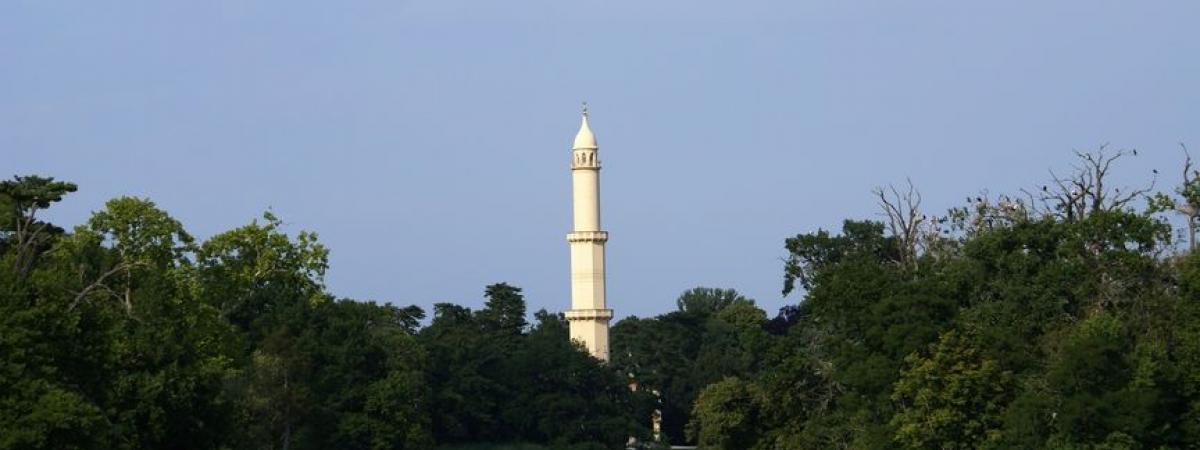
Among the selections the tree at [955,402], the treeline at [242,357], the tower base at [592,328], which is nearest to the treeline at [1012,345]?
the tree at [955,402]

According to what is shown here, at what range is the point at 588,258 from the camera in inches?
5022

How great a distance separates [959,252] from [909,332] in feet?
37.7

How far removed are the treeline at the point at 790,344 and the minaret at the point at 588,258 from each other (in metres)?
26.2

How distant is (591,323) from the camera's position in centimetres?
12675

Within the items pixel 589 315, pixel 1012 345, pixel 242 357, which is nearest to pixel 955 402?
pixel 1012 345

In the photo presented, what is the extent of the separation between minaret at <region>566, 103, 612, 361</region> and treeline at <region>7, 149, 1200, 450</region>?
26.2 meters

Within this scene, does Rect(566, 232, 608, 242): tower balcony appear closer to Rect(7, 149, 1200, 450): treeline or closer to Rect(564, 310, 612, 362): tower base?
Rect(564, 310, 612, 362): tower base

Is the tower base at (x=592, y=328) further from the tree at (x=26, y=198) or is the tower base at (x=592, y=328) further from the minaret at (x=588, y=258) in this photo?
the tree at (x=26, y=198)

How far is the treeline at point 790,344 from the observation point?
5694 cm

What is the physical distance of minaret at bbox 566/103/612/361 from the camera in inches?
4988

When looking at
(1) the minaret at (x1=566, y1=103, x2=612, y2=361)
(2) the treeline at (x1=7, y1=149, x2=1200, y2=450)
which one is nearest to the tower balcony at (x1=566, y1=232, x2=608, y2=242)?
(1) the minaret at (x1=566, y1=103, x2=612, y2=361)

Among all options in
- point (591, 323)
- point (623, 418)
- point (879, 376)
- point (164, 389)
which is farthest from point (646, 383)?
point (164, 389)

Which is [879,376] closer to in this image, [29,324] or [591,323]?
[29,324]

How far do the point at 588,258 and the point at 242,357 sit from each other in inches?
1957
